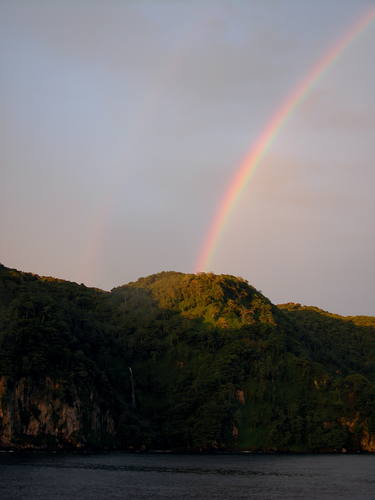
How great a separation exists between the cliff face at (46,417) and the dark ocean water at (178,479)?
17154mm

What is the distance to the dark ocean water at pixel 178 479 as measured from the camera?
247 feet

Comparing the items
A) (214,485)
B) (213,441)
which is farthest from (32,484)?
(213,441)

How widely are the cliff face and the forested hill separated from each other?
0.22m

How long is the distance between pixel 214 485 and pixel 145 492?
11193 millimetres

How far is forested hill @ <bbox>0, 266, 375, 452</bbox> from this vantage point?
14900 centimetres

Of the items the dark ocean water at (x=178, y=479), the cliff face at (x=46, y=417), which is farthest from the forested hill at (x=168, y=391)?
the dark ocean water at (x=178, y=479)

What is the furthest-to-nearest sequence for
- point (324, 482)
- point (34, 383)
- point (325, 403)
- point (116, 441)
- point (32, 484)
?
point (325, 403)
point (116, 441)
point (34, 383)
point (324, 482)
point (32, 484)

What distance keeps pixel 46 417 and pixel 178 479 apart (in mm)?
64240

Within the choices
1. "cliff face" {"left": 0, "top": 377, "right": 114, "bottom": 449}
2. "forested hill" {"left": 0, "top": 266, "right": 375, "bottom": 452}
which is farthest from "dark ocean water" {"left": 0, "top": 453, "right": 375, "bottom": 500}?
"forested hill" {"left": 0, "top": 266, "right": 375, "bottom": 452}

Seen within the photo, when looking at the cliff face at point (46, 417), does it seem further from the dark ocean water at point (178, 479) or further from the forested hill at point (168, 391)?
the dark ocean water at point (178, 479)

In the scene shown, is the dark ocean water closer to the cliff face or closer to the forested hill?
the cliff face

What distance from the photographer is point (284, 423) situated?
6599 inches

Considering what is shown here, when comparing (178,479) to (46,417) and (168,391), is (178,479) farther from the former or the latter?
(168,391)

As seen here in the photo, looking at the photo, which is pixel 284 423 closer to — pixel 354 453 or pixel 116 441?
pixel 354 453
